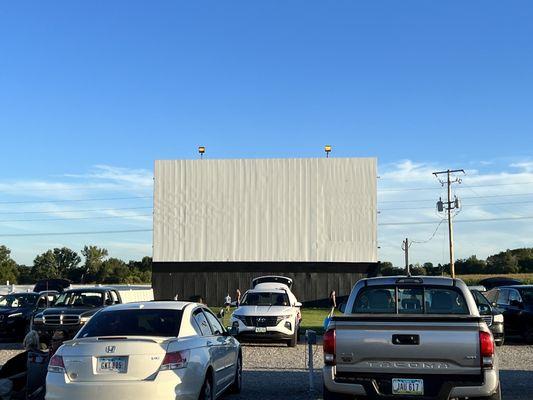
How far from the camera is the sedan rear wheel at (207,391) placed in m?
8.43

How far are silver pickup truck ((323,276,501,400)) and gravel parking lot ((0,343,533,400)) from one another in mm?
3178

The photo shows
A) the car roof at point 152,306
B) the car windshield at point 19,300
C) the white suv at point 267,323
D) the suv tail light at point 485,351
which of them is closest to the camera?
the suv tail light at point 485,351

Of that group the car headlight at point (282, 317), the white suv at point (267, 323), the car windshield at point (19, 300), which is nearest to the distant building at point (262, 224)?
the car windshield at point (19, 300)

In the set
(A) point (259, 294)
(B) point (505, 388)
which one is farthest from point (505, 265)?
(B) point (505, 388)

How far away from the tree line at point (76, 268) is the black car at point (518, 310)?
83.2 metres

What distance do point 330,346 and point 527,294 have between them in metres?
14.5

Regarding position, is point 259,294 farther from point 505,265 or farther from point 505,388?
point 505,265

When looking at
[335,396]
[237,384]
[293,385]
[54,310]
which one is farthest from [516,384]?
[54,310]

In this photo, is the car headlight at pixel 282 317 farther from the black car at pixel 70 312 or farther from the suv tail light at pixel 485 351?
the suv tail light at pixel 485 351

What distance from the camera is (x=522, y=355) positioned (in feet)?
54.3

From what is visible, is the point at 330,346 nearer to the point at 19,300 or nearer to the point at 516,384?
the point at 516,384

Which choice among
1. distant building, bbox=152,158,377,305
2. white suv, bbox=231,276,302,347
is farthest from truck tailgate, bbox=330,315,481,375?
distant building, bbox=152,158,377,305

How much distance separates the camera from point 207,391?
8.58 m

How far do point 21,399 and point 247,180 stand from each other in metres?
35.4
